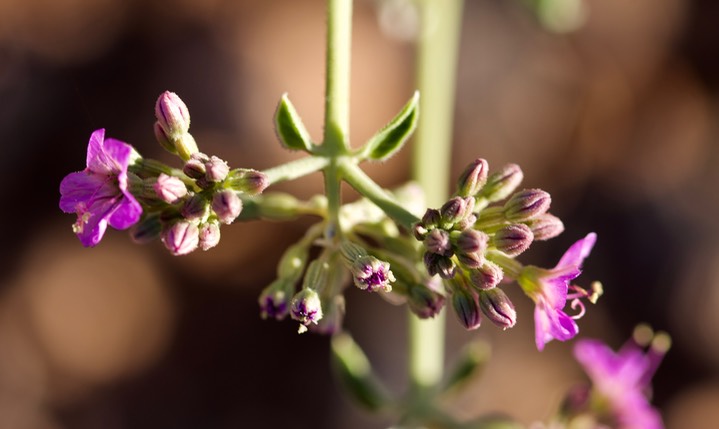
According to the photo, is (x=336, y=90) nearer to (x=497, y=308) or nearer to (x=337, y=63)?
(x=337, y=63)

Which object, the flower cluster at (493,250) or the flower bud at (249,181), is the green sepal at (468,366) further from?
the flower bud at (249,181)

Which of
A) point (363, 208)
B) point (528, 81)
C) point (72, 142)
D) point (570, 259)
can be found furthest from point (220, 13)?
point (570, 259)

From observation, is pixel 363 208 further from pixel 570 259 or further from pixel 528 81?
pixel 528 81

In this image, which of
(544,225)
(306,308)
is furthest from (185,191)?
(544,225)

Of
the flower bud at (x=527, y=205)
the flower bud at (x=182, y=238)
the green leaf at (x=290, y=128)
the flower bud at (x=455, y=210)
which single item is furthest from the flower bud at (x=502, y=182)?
the flower bud at (x=182, y=238)

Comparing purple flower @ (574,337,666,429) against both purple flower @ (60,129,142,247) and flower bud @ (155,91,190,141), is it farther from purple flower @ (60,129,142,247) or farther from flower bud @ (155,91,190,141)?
purple flower @ (60,129,142,247)

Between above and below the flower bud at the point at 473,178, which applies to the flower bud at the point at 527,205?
below
